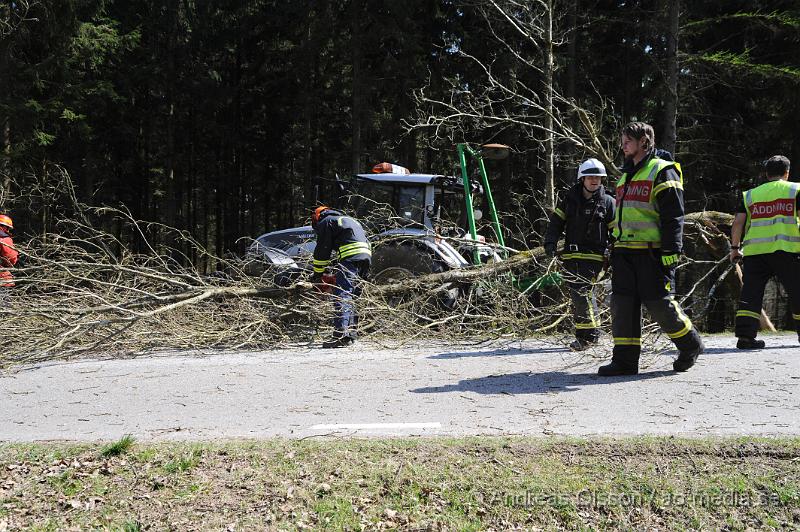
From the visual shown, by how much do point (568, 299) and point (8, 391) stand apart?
18.3 ft

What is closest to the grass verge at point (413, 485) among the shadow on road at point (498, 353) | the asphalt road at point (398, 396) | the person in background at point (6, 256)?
the asphalt road at point (398, 396)

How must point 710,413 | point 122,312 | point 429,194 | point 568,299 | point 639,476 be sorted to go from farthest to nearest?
point 429,194
point 568,299
point 122,312
point 710,413
point 639,476

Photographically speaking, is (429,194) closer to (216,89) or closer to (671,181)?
(671,181)

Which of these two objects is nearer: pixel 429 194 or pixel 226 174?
pixel 429 194

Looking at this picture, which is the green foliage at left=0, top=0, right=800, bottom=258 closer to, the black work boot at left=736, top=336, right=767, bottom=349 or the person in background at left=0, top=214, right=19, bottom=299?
the person in background at left=0, top=214, right=19, bottom=299

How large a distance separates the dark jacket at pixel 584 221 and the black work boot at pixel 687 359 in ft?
5.10

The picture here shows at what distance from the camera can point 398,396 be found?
202 inches

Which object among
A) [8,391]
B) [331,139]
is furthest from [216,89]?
[8,391]

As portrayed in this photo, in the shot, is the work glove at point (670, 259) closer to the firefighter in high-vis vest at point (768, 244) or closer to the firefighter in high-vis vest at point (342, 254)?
the firefighter in high-vis vest at point (768, 244)

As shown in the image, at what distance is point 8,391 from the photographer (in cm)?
567

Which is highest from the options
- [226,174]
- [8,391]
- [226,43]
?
[226,43]

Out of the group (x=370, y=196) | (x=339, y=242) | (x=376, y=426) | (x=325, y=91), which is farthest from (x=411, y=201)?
(x=325, y=91)

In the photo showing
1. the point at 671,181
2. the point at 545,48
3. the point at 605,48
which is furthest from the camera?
the point at 605,48

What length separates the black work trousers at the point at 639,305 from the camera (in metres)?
5.45
